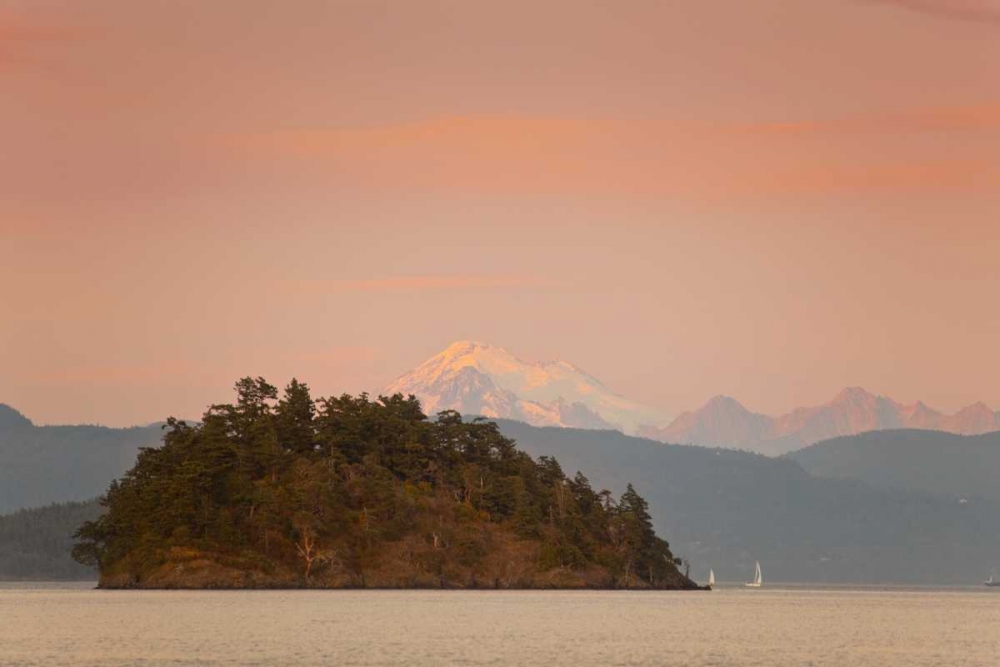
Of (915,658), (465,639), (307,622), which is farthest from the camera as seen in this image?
(307,622)

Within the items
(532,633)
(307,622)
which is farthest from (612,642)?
(307,622)

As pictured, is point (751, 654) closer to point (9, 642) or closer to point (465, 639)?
point (465, 639)

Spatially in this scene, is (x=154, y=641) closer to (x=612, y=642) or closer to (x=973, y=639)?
(x=612, y=642)

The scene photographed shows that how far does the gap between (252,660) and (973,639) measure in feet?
305

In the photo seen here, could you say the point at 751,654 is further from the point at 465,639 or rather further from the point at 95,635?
the point at 95,635

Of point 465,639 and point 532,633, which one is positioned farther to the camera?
point 532,633

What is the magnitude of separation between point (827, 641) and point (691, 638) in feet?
48.0

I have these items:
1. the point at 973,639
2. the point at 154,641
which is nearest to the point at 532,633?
the point at 154,641

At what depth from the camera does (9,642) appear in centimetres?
16100

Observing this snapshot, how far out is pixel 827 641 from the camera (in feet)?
595

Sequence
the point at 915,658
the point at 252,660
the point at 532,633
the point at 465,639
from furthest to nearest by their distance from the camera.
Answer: the point at 532,633
the point at 465,639
the point at 915,658
the point at 252,660

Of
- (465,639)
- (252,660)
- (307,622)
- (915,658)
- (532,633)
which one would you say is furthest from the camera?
(307,622)

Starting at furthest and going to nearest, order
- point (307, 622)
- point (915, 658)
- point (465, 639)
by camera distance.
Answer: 1. point (307, 622)
2. point (465, 639)
3. point (915, 658)

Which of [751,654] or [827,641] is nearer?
[751,654]
